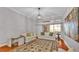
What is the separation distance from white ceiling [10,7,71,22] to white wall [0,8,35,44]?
0.11 meters

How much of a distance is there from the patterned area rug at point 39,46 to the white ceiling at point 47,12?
506 mm

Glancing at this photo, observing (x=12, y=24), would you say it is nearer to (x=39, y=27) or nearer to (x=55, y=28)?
(x=39, y=27)

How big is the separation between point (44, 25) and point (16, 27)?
0.64 meters

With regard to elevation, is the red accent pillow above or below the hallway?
below

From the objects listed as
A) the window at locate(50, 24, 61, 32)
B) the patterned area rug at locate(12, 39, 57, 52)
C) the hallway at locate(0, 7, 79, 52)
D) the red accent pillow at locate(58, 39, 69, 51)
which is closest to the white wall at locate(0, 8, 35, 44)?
the hallway at locate(0, 7, 79, 52)

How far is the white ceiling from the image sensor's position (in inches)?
80.3

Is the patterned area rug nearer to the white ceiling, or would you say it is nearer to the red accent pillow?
the red accent pillow

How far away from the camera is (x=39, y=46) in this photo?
2113 millimetres

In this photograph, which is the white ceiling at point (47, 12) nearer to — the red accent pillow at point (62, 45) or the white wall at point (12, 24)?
the white wall at point (12, 24)

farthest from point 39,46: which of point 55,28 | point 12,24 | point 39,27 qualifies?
point 12,24

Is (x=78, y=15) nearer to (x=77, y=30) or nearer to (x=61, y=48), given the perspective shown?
(x=77, y=30)

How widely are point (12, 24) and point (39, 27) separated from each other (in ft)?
Answer: 1.97
